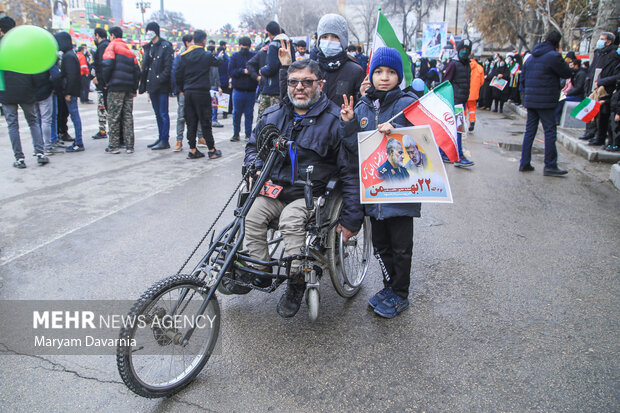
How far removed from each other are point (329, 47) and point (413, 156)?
1.98m

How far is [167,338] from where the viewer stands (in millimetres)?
2447

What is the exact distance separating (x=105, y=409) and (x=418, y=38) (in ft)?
193

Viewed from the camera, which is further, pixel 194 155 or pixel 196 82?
pixel 194 155

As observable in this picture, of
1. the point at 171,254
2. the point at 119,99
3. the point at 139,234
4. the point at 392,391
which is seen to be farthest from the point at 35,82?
the point at 392,391

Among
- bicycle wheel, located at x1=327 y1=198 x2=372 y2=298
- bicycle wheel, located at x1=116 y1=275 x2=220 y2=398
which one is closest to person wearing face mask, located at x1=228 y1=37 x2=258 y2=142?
bicycle wheel, located at x1=327 y1=198 x2=372 y2=298

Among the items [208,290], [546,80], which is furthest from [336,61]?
[546,80]

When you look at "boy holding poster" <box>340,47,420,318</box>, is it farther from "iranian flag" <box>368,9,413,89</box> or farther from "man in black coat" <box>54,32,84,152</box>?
"man in black coat" <box>54,32,84,152</box>

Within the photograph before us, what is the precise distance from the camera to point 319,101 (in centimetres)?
319

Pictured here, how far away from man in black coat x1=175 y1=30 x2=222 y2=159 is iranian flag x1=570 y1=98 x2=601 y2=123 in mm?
6194

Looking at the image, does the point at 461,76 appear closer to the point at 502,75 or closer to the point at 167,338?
the point at 167,338

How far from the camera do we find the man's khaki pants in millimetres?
3006

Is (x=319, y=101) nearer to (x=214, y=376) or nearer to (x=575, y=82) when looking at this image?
(x=214, y=376)

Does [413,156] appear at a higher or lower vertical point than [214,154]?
higher

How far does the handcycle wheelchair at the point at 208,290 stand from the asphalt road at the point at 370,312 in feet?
0.52
